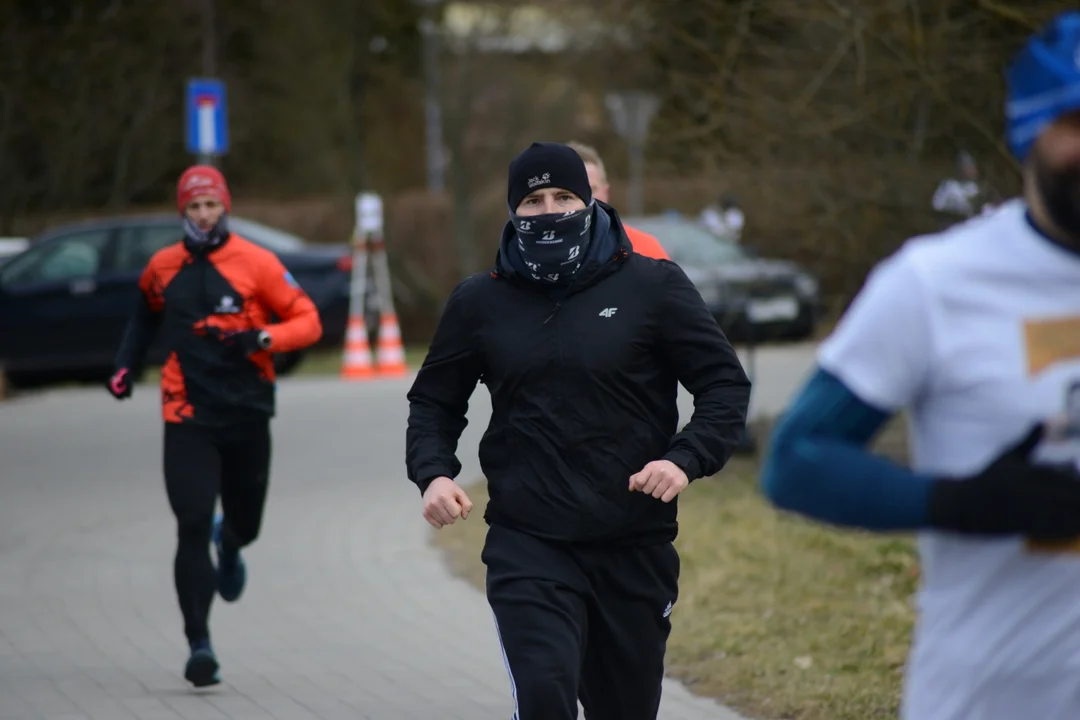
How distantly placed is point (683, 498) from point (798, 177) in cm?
225

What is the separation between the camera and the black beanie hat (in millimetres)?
4586

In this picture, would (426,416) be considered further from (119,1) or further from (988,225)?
(119,1)

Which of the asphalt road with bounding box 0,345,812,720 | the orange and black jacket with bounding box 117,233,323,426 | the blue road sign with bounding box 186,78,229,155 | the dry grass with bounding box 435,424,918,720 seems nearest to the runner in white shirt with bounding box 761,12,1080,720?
the dry grass with bounding box 435,424,918,720

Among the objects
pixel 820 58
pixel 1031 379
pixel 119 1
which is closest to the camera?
pixel 1031 379

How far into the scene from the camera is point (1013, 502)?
2490 millimetres

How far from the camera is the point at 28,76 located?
2952 cm

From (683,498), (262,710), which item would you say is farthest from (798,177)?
(262,710)

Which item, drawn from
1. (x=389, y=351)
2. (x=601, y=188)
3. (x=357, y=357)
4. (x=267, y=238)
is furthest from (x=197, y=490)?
(x=267, y=238)

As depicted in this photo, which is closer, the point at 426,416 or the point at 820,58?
the point at 426,416

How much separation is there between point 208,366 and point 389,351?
13115mm

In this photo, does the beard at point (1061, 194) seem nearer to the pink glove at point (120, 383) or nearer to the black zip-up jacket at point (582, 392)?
the black zip-up jacket at point (582, 392)

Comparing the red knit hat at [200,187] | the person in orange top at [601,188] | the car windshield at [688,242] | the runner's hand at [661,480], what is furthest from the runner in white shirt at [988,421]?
the car windshield at [688,242]

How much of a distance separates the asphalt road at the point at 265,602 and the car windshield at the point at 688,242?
5803 millimetres

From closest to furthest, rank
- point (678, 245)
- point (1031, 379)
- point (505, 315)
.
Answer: point (1031, 379), point (505, 315), point (678, 245)
